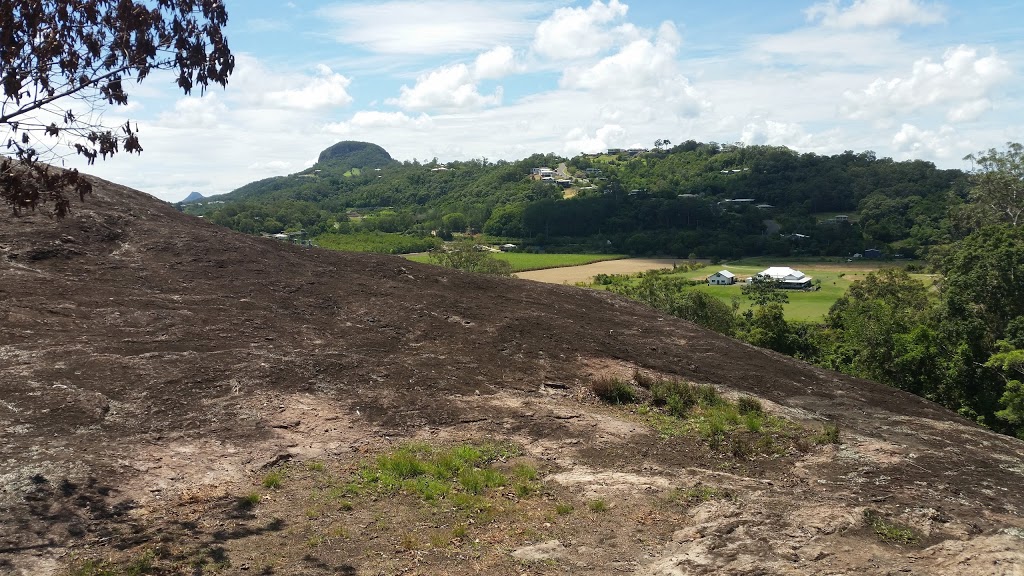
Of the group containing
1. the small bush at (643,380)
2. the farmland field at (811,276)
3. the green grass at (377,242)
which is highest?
the green grass at (377,242)

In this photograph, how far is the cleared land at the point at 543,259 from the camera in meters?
95.0

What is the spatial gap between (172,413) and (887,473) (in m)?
9.60

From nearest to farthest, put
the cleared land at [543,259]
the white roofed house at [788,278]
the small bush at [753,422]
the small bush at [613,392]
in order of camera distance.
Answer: the small bush at [753,422]
the small bush at [613,392]
the white roofed house at [788,278]
the cleared land at [543,259]

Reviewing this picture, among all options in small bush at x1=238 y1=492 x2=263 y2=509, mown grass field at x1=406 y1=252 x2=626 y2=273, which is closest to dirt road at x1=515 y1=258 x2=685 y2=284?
mown grass field at x1=406 y1=252 x2=626 y2=273

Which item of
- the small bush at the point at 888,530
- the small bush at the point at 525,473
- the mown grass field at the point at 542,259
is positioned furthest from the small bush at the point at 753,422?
the mown grass field at the point at 542,259

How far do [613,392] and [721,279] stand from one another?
79717 mm

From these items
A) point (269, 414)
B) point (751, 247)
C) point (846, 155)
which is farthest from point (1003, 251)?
point (846, 155)

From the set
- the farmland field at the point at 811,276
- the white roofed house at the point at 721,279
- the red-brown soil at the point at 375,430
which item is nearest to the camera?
the red-brown soil at the point at 375,430

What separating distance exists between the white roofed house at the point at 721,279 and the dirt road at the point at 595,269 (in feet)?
32.7

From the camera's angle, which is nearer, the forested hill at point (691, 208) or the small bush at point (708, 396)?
the small bush at point (708, 396)

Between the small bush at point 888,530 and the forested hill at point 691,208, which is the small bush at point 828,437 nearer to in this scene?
the small bush at point 888,530

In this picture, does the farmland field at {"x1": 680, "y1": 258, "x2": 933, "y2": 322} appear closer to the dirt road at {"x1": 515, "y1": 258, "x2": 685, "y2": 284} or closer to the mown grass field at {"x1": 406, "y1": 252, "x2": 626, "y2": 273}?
the dirt road at {"x1": 515, "y1": 258, "x2": 685, "y2": 284}

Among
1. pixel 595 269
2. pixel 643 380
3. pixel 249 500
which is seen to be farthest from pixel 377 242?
pixel 249 500

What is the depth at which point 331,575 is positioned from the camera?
6.66m
